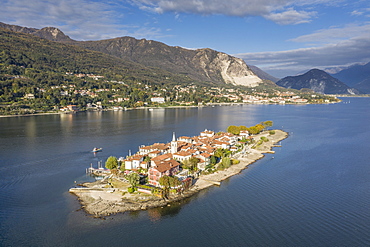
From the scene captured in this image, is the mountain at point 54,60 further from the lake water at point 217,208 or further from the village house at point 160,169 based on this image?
the village house at point 160,169

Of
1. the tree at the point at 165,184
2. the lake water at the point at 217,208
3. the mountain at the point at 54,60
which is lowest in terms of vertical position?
the lake water at the point at 217,208

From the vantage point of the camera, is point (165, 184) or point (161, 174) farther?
point (161, 174)

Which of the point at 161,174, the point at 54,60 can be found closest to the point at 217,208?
the point at 161,174

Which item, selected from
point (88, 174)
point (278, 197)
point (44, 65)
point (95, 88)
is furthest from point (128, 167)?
point (44, 65)

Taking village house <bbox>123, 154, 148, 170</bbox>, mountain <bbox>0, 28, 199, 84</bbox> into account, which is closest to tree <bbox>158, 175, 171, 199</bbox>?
village house <bbox>123, 154, 148, 170</bbox>

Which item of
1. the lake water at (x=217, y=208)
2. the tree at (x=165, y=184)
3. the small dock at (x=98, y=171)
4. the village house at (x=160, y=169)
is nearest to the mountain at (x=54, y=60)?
the lake water at (x=217, y=208)

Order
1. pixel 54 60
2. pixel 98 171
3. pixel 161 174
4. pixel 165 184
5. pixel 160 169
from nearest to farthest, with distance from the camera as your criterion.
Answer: pixel 165 184, pixel 161 174, pixel 160 169, pixel 98 171, pixel 54 60

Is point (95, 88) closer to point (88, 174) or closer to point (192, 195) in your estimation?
point (88, 174)

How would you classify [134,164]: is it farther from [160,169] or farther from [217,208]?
[217,208]

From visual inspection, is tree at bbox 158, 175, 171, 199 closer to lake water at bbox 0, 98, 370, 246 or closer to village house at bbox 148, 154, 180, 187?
village house at bbox 148, 154, 180, 187
